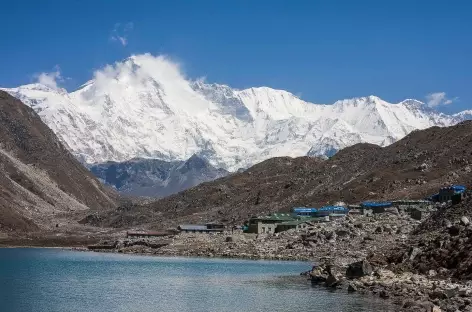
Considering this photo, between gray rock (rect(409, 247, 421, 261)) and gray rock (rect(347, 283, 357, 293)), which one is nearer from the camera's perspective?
gray rock (rect(347, 283, 357, 293))

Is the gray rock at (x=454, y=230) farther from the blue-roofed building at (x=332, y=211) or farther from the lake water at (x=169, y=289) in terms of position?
the blue-roofed building at (x=332, y=211)

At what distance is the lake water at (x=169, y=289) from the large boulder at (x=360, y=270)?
496 cm

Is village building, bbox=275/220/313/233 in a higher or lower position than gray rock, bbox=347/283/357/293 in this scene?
higher

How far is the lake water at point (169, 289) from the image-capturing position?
2692 inches

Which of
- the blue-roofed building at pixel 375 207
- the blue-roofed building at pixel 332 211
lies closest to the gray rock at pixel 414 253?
the blue-roofed building at pixel 375 207

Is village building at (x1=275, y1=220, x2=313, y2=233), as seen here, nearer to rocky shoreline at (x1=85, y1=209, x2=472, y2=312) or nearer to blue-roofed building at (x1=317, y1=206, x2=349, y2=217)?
rocky shoreline at (x1=85, y1=209, x2=472, y2=312)

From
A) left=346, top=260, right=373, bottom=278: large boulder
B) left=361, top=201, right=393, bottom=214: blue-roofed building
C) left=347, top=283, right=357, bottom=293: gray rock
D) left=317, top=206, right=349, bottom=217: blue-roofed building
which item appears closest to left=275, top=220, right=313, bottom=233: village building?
left=317, top=206, right=349, bottom=217: blue-roofed building

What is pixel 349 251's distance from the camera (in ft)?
389

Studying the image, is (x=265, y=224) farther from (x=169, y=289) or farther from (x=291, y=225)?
(x=169, y=289)

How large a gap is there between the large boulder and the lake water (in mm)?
4963

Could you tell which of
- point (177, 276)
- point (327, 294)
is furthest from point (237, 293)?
point (177, 276)

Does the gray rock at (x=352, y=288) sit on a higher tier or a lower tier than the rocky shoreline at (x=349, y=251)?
lower

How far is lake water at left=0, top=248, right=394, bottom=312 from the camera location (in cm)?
6838

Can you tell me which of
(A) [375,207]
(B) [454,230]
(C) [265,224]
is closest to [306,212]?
(C) [265,224]
